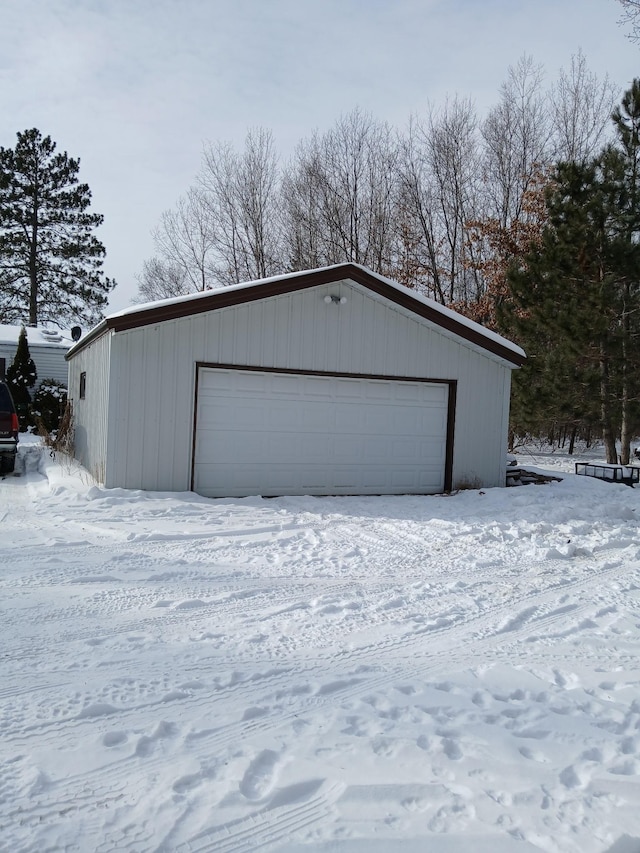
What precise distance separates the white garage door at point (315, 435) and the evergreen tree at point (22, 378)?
39.5 feet

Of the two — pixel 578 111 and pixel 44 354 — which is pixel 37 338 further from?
pixel 578 111

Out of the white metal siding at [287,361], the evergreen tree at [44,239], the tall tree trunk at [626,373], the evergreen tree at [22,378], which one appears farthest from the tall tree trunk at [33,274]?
the tall tree trunk at [626,373]

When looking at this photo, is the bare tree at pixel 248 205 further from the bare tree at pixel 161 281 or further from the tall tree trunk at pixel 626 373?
the tall tree trunk at pixel 626 373

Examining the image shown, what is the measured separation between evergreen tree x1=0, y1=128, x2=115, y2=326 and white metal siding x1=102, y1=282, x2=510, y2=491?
23.2 metres

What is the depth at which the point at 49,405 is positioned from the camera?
18062 millimetres

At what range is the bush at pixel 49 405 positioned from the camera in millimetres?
17409

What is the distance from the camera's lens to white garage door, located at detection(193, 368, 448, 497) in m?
9.61

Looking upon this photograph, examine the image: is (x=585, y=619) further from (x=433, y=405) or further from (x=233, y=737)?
(x=433, y=405)

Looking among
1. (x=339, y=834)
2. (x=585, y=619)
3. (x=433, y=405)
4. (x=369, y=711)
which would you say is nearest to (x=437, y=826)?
(x=339, y=834)

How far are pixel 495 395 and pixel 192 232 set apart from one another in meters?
20.4

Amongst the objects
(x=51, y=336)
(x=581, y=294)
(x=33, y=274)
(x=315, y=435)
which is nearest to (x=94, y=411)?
(x=315, y=435)

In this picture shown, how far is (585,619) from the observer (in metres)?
4.70

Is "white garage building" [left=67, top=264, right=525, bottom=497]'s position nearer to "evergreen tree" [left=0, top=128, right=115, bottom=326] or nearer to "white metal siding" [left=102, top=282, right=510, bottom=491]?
"white metal siding" [left=102, top=282, right=510, bottom=491]

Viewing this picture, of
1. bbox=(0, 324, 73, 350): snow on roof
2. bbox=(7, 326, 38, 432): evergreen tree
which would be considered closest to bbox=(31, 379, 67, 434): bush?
bbox=(7, 326, 38, 432): evergreen tree
